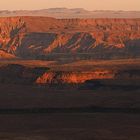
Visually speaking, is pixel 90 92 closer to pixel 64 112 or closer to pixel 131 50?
pixel 64 112

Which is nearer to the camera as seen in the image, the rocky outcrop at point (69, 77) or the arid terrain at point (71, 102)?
the arid terrain at point (71, 102)

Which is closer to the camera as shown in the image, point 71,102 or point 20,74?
point 71,102

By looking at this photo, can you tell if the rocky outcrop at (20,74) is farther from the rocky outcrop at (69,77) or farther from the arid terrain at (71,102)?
the rocky outcrop at (69,77)

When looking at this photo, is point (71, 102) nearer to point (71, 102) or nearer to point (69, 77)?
point (71, 102)

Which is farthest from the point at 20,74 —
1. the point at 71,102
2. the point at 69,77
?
the point at 71,102

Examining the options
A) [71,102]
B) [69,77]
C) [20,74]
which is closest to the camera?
[71,102]

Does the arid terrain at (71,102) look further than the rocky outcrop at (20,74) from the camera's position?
No

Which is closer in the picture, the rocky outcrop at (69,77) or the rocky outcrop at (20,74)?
the rocky outcrop at (69,77)

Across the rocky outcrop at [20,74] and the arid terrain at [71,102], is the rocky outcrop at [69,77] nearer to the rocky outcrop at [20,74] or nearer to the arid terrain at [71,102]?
the arid terrain at [71,102]

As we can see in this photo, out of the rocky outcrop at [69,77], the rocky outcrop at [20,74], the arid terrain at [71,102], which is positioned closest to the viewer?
the arid terrain at [71,102]

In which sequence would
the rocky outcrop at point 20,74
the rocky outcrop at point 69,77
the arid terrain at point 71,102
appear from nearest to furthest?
the arid terrain at point 71,102 < the rocky outcrop at point 69,77 < the rocky outcrop at point 20,74

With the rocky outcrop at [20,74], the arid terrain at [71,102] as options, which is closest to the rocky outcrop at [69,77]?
the arid terrain at [71,102]
